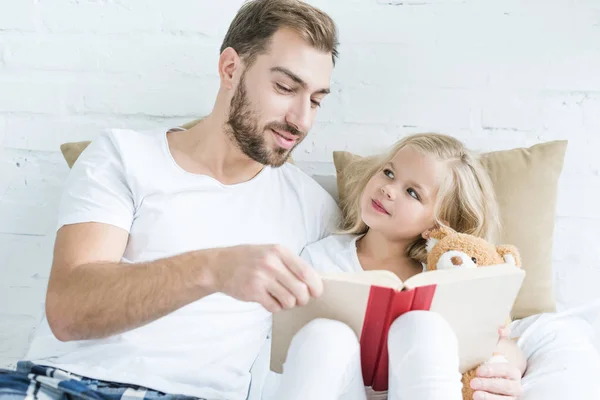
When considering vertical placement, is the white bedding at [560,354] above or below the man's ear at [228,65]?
below

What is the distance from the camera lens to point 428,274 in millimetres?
999

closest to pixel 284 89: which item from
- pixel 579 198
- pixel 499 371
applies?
pixel 499 371

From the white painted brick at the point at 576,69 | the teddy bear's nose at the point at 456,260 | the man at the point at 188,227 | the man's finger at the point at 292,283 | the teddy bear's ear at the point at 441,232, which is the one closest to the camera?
the man's finger at the point at 292,283

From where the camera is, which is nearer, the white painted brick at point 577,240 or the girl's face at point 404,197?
the girl's face at point 404,197

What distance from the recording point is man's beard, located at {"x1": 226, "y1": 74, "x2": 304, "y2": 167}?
1.44 metres

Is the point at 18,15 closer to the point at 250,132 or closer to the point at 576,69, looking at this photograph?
the point at 250,132

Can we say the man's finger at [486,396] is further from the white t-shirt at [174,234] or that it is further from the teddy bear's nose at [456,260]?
the white t-shirt at [174,234]

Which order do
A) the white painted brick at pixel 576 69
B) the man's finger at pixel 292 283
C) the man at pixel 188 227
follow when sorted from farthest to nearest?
1. the white painted brick at pixel 576 69
2. the man at pixel 188 227
3. the man's finger at pixel 292 283

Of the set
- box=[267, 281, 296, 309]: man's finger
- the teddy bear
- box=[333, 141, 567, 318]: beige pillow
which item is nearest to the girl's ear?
the teddy bear

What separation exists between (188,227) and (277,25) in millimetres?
495

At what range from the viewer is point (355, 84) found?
5.62ft

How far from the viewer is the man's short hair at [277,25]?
1.43 metres

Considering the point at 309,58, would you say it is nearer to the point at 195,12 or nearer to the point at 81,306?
the point at 195,12

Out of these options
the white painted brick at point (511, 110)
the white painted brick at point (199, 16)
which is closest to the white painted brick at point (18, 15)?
the white painted brick at point (199, 16)
